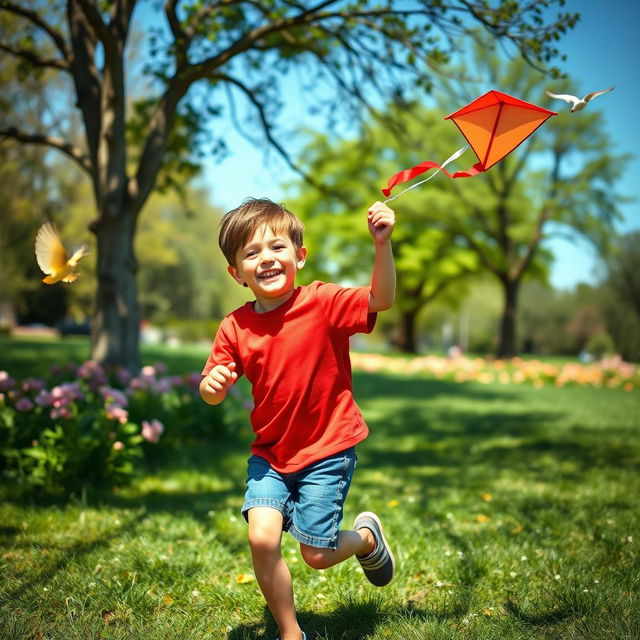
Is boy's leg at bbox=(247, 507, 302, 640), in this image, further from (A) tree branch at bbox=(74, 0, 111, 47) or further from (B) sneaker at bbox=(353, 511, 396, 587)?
(A) tree branch at bbox=(74, 0, 111, 47)

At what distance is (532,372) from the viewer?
15.0 m

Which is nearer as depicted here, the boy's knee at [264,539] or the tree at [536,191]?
the boy's knee at [264,539]

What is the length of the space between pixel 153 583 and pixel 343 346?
54.0 inches

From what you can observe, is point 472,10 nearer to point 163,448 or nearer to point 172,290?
point 163,448

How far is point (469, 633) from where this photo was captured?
2307 mm

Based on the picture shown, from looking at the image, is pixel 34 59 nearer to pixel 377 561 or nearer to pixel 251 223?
pixel 251 223

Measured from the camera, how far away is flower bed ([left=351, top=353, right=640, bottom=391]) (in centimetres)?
1430

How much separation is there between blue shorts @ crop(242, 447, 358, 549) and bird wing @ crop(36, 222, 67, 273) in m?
1.09

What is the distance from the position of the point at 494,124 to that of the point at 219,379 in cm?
142

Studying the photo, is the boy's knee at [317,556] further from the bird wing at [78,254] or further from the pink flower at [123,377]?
the pink flower at [123,377]

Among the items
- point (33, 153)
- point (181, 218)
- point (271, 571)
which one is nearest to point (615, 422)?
point (271, 571)

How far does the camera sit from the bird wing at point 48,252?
7.80ft

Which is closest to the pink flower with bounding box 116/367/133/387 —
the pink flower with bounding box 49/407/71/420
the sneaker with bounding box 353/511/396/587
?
the pink flower with bounding box 49/407/71/420

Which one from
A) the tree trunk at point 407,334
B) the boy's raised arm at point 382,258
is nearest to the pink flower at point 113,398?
the boy's raised arm at point 382,258
